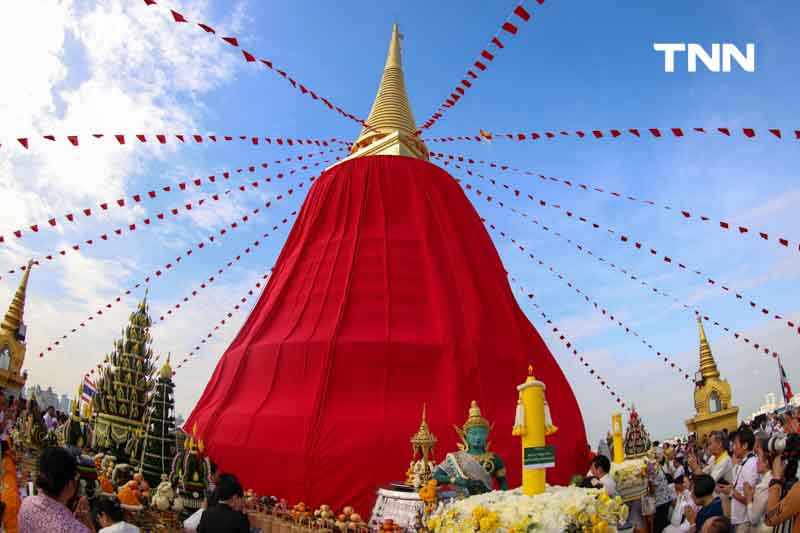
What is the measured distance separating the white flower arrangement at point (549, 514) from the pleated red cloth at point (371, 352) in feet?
18.9

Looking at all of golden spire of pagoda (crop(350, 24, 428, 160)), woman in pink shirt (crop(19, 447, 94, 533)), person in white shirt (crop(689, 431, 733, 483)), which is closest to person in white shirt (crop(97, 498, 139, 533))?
woman in pink shirt (crop(19, 447, 94, 533))

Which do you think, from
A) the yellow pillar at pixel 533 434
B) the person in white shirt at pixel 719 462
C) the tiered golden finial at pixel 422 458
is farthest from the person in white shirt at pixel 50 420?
the yellow pillar at pixel 533 434

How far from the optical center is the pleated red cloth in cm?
849

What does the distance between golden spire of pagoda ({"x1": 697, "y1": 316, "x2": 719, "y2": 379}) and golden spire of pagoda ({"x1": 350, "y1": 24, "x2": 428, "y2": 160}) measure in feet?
46.4

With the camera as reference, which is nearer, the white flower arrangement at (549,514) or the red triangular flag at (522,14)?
the white flower arrangement at (549,514)

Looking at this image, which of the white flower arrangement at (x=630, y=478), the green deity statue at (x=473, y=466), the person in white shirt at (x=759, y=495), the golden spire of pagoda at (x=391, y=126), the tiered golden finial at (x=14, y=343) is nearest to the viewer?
the person in white shirt at (x=759, y=495)

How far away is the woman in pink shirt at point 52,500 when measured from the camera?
2.61m

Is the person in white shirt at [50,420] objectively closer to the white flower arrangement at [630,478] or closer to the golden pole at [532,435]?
the white flower arrangement at [630,478]

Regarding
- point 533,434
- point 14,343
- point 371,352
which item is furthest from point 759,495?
point 14,343

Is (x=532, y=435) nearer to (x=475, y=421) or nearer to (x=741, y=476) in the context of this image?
(x=741, y=476)

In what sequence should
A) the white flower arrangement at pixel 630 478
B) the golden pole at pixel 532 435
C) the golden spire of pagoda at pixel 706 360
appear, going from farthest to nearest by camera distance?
the golden spire of pagoda at pixel 706 360 < the white flower arrangement at pixel 630 478 < the golden pole at pixel 532 435

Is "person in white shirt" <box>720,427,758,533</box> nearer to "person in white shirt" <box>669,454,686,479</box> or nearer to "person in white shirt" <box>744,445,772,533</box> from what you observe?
"person in white shirt" <box>744,445,772,533</box>

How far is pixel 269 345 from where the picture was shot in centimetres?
1028

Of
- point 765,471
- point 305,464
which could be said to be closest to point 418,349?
point 305,464
